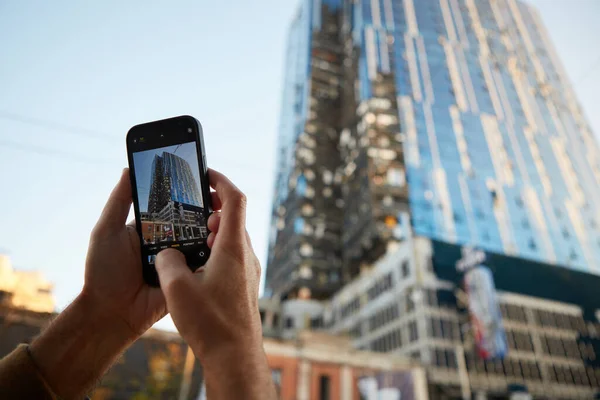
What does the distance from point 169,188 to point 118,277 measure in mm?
496

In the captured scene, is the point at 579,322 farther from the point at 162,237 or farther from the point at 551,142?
the point at 162,237

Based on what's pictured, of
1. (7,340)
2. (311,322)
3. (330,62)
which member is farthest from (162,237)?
(330,62)

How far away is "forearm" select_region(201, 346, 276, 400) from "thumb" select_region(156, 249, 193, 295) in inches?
9.6

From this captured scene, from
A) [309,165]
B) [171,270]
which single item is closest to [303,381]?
[171,270]

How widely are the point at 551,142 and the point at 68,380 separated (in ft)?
253

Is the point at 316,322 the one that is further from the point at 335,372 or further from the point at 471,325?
the point at 471,325

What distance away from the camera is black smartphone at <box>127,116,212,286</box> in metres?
1.75

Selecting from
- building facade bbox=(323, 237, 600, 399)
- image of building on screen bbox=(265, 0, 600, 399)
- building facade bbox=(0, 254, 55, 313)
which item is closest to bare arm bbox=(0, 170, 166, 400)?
building facade bbox=(0, 254, 55, 313)

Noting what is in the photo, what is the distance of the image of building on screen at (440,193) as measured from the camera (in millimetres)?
35531

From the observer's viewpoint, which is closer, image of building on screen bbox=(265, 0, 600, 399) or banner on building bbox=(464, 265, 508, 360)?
banner on building bbox=(464, 265, 508, 360)

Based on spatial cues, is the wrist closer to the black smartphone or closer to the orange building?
the black smartphone

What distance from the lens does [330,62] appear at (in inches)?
3152

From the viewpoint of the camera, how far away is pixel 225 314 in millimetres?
1150

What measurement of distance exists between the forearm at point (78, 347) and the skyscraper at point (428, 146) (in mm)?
42703
